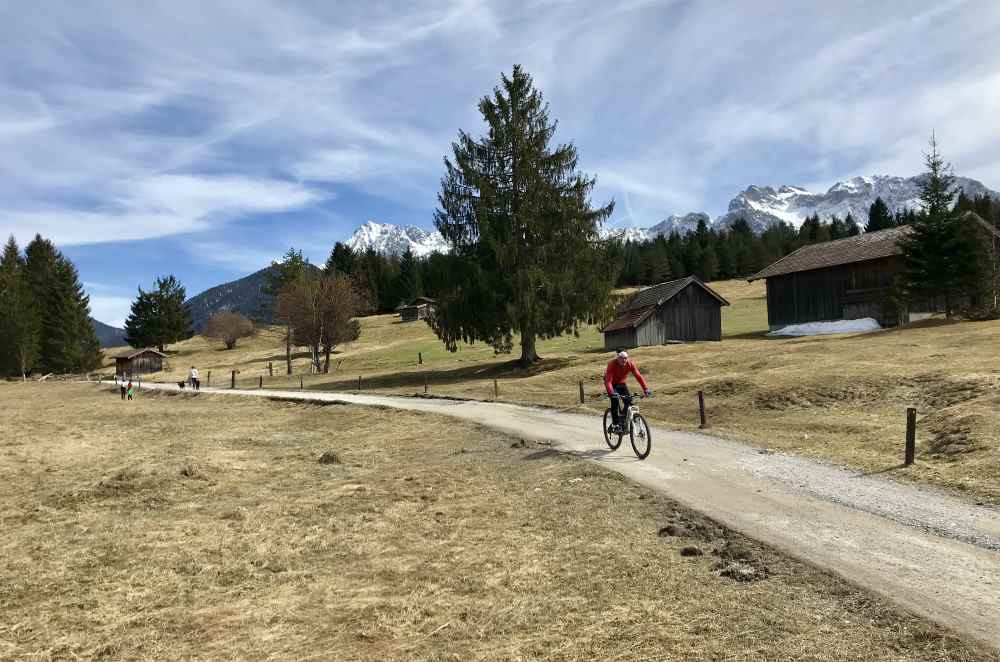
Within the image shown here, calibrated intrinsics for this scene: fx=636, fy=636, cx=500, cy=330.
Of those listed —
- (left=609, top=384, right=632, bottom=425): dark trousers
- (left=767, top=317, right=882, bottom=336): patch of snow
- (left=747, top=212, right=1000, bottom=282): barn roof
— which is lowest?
(left=609, top=384, right=632, bottom=425): dark trousers

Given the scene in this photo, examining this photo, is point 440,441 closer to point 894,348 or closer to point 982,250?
point 894,348

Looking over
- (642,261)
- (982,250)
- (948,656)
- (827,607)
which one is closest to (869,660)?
(948,656)

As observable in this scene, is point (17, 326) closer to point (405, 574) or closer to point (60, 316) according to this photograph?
Result: point (60, 316)

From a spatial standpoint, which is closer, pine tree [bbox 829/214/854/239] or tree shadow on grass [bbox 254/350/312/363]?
tree shadow on grass [bbox 254/350/312/363]

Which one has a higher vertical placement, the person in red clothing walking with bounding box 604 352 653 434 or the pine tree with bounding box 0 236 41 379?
the pine tree with bounding box 0 236 41 379

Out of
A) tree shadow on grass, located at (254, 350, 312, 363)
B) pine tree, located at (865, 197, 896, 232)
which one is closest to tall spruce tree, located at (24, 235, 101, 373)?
tree shadow on grass, located at (254, 350, 312, 363)

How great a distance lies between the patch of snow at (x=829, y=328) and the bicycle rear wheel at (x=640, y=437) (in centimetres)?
3738

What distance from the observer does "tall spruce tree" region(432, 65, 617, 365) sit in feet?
122

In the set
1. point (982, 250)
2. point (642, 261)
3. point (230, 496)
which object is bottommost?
point (230, 496)

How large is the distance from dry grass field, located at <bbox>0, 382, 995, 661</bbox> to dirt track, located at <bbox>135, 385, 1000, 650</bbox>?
46cm

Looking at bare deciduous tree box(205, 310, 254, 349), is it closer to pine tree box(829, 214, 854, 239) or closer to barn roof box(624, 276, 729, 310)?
barn roof box(624, 276, 729, 310)

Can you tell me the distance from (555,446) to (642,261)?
115571 mm

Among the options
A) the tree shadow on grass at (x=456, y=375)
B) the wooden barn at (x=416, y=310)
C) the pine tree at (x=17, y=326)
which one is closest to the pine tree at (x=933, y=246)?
the tree shadow on grass at (x=456, y=375)

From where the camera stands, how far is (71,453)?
58.0 feet
